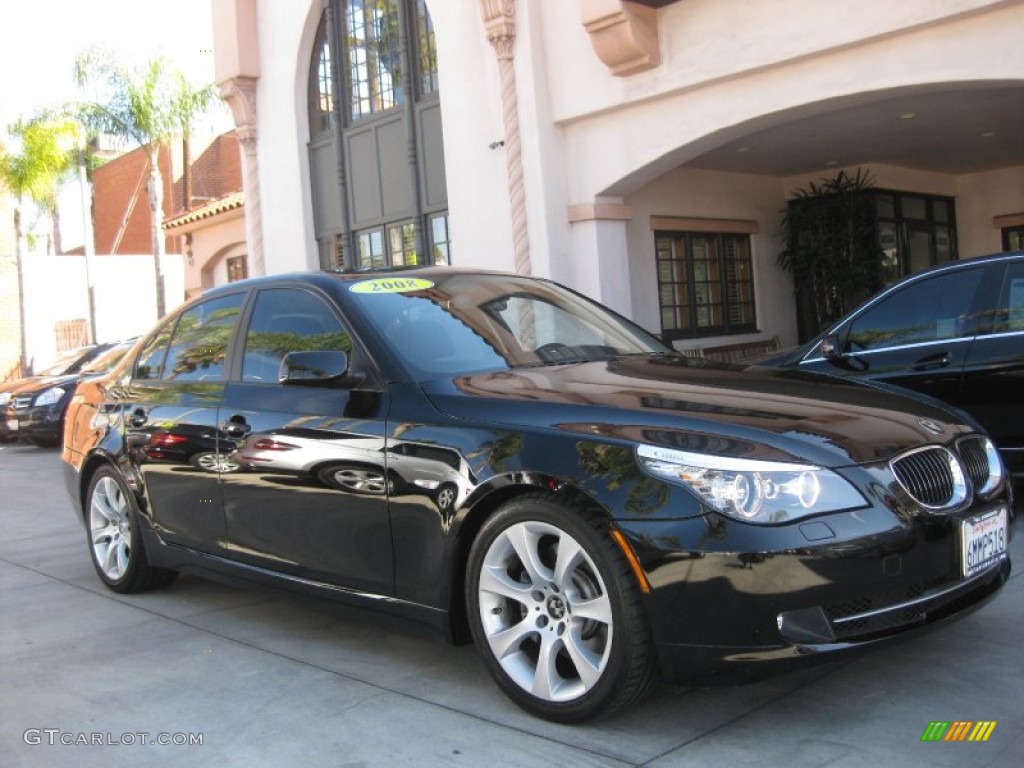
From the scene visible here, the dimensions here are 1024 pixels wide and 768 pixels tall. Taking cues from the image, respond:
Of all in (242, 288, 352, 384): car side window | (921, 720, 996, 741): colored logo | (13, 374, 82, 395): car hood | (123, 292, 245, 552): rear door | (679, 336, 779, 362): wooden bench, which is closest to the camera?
(921, 720, 996, 741): colored logo

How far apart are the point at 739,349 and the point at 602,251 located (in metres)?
3.68

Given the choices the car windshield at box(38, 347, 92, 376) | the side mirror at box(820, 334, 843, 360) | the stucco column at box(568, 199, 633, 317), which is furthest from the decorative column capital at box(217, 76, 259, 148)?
the side mirror at box(820, 334, 843, 360)

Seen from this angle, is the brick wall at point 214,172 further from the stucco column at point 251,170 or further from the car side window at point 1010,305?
the car side window at point 1010,305

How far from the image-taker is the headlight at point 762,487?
3314mm

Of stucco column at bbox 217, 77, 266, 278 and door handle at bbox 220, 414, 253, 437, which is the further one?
stucco column at bbox 217, 77, 266, 278

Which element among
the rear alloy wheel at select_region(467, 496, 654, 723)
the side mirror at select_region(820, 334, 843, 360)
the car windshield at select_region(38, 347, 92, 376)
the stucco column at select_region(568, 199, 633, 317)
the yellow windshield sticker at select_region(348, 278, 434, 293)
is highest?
the stucco column at select_region(568, 199, 633, 317)

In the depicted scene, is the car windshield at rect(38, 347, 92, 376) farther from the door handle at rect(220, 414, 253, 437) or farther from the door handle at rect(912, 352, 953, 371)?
the door handle at rect(912, 352, 953, 371)

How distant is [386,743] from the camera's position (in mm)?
3711

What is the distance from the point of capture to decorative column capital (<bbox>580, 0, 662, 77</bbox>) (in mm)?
10820

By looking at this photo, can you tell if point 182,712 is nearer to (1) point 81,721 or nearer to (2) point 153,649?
(1) point 81,721

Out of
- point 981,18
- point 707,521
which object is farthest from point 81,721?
point 981,18

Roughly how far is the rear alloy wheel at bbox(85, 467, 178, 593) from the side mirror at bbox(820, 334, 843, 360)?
165 inches

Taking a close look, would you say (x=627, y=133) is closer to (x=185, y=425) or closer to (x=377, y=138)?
(x=377, y=138)

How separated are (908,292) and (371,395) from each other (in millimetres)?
4115
